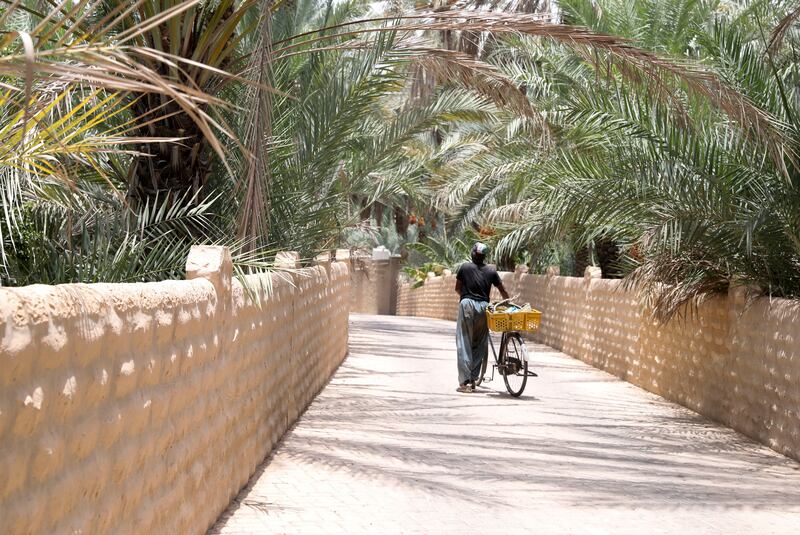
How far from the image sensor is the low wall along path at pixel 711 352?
899cm

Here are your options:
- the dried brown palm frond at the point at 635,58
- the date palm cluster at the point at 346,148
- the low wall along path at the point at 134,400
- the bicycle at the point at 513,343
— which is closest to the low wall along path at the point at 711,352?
the date palm cluster at the point at 346,148

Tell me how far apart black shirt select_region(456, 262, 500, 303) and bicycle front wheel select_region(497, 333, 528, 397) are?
0.57 metres

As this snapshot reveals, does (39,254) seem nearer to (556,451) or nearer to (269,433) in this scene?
(269,433)

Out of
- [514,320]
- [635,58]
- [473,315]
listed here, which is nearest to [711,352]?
[514,320]

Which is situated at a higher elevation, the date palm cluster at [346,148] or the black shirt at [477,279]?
the date palm cluster at [346,148]

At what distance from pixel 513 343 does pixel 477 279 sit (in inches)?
32.9

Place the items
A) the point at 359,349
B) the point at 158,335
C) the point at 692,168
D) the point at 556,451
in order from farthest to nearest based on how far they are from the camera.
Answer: the point at 359,349
the point at 692,168
the point at 556,451
the point at 158,335

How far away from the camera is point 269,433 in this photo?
8.06 meters

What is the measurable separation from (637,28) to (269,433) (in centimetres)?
1128

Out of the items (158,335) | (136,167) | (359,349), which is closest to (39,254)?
(136,167)

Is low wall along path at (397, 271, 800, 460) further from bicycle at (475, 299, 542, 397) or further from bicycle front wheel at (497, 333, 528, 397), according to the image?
bicycle front wheel at (497, 333, 528, 397)

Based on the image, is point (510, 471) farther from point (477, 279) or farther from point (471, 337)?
point (477, 279)

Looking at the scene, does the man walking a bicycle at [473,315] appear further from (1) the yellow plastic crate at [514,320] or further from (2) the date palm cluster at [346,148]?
(2) the date palm cluster at [346,148]

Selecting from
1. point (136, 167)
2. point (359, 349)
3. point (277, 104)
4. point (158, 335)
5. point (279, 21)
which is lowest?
point (359, 349)
